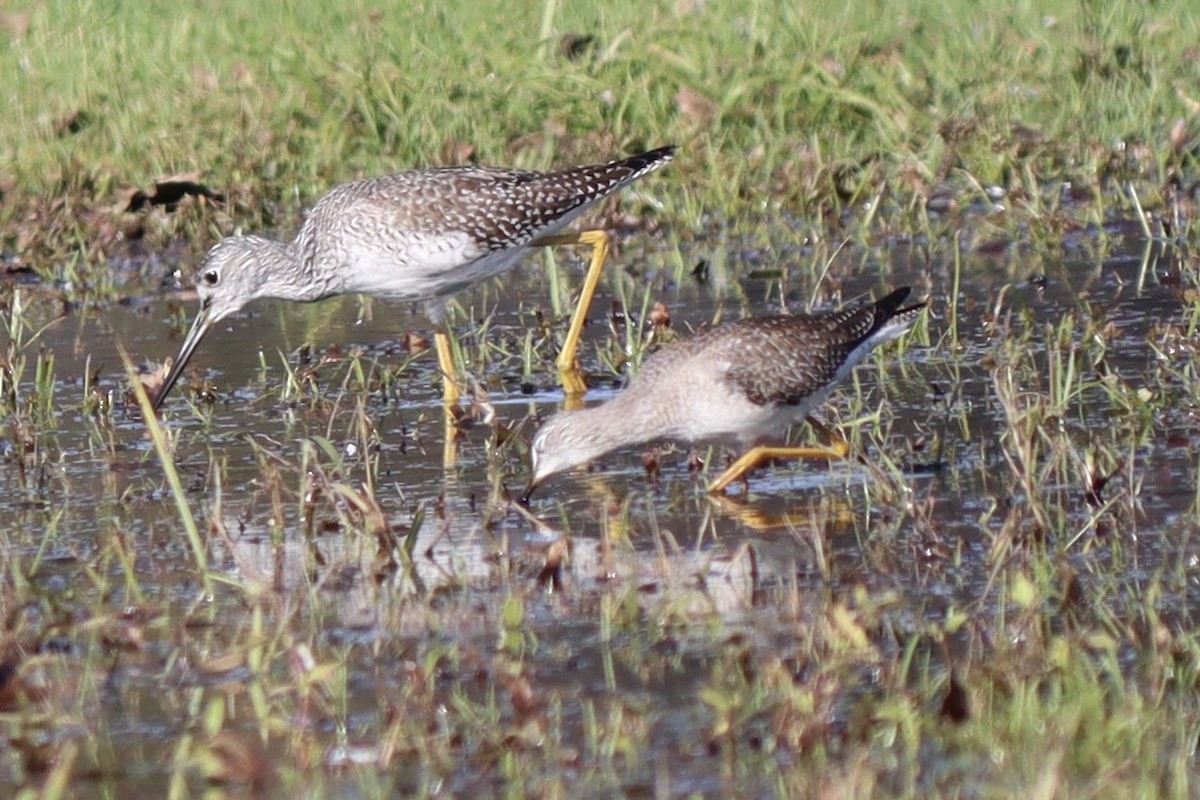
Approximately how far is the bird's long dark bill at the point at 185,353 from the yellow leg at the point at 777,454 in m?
2.23

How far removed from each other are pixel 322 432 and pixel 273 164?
3.95 m

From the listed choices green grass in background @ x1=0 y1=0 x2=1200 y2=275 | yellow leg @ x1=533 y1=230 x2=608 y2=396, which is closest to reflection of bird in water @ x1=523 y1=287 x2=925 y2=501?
yellow leg @ x1=533 y1=230 x2=608 y2=396

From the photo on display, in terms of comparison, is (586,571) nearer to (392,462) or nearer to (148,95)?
(392,462)

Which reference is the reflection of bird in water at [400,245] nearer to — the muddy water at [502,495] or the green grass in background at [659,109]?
the muddy water at [502,495]

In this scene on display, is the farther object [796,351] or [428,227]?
[428,227]

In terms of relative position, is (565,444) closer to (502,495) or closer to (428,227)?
(502,495)

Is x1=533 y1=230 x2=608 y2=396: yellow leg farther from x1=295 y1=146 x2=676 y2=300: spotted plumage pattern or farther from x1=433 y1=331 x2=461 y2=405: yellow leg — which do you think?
x1=433 y1=331 x2=461 y2=405: yellow leg

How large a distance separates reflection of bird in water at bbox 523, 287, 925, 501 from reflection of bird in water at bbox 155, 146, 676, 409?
148cm

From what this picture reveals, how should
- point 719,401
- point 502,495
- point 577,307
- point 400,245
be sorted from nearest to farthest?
point 502,495
point 719,401
point 400,245
point 577,307

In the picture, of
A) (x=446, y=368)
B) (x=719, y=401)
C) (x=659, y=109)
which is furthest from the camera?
(x=659, y=109)

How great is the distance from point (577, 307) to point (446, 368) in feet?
3.27

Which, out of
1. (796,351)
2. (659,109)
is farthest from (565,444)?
(659,109)

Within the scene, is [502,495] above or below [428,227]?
below

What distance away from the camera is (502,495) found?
6.81 meters
